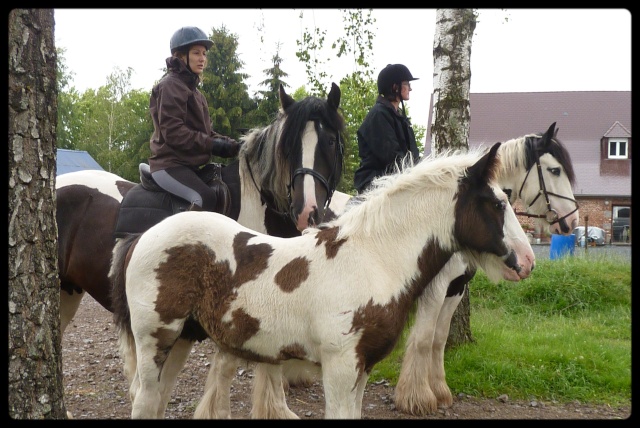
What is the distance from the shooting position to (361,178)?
5.57 meters

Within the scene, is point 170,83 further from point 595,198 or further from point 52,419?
point 595,198

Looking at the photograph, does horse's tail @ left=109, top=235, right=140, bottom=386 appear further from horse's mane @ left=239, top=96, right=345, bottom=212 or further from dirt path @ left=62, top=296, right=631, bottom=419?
horse's mane @ left=239, top=96, right=345, bottom=212

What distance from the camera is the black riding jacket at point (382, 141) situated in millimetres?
5379

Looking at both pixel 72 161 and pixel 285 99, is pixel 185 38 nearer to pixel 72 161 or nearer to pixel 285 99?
pixel 285 99

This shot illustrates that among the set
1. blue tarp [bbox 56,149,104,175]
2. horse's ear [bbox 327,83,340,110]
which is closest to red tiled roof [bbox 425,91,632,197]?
blue tarp [bbox 56,149,104,175]

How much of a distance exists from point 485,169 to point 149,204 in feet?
8.78

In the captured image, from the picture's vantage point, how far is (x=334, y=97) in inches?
192

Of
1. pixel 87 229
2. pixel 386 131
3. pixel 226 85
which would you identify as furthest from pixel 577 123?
pixel 87 229

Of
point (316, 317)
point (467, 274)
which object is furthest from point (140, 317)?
point (467, 274)

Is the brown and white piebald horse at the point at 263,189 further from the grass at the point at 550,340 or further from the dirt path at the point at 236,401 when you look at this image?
the grass at the point at 550,340

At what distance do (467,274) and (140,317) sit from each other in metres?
2.92

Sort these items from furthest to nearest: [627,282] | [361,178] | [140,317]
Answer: [627,282] → [361,178] → [140,317]

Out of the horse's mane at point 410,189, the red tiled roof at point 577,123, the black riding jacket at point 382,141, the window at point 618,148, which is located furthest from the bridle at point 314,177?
the window at point 618,148

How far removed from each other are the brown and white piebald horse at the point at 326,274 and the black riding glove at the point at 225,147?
1.38 metres
